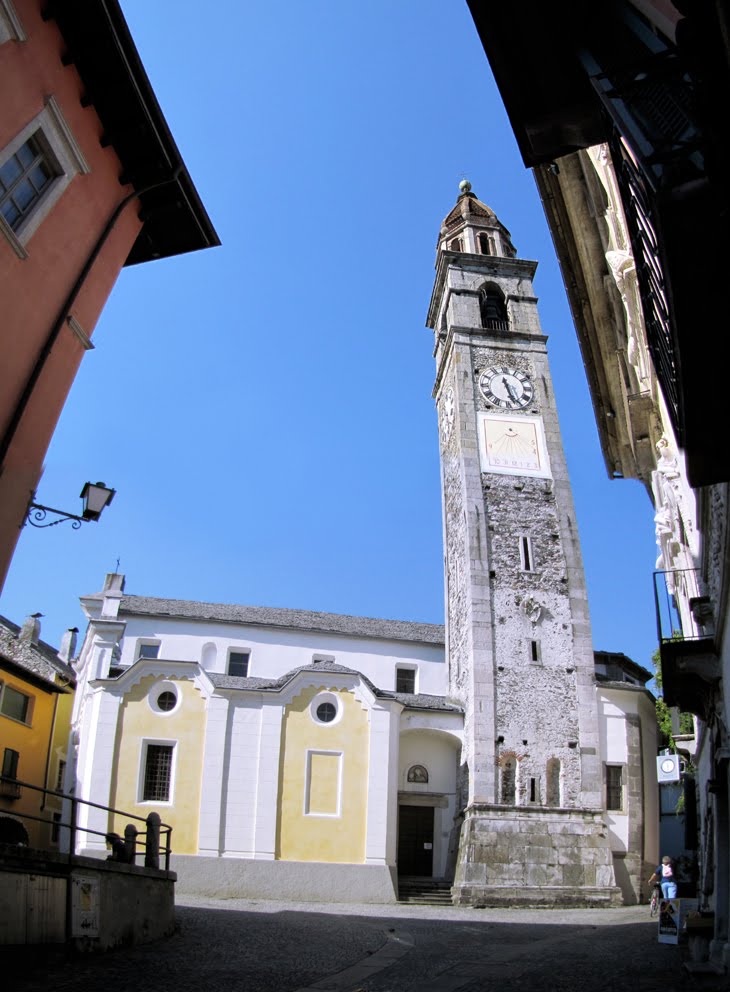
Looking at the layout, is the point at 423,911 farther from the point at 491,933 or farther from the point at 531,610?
the point at 531,610

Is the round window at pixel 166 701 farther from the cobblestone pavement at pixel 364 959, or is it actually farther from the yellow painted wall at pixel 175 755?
the cobblestone pavement at pixel 364 959


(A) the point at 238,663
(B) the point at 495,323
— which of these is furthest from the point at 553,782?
(B) the point at 495,323

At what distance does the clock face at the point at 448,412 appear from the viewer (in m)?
32.8

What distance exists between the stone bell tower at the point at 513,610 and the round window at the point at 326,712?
4.38 metres

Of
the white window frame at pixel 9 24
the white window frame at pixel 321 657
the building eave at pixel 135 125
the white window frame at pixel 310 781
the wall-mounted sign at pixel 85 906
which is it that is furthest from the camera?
the white window frame at pixel 321 657

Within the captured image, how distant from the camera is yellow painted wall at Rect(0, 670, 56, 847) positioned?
89.0 feet

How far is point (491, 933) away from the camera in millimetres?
14398

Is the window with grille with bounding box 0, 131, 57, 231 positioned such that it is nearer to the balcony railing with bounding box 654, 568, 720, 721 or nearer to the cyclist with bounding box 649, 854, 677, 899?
the balcony railing with bounding box 654, 568, 720, 721

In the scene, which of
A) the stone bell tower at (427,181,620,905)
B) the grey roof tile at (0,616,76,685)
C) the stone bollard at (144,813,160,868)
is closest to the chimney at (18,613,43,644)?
the grey roof tile at (0,616,76,685)

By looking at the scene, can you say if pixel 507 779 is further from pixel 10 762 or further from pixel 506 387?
pixel 10 762

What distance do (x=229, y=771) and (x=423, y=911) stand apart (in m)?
7.04

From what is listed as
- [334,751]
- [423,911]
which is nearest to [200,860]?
[334,751]

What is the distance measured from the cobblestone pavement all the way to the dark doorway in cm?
1020

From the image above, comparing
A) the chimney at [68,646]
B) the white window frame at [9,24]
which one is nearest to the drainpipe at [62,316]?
the white window frame at [9,24]
